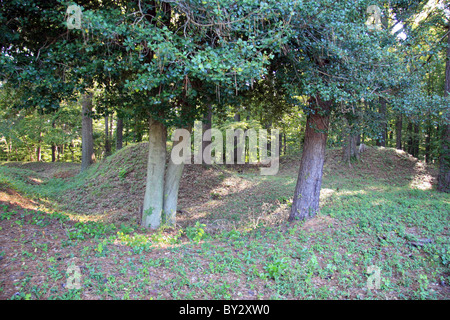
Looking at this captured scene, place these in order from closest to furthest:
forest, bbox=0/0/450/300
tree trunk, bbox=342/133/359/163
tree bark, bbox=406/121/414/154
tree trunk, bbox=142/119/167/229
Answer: forest, bbox=0/0/450/300 → tree trunk, bbox=142/119/167/229 → tree trunk, bbox=342/133/359/163 → tree bark, bbox=406/121/414/154

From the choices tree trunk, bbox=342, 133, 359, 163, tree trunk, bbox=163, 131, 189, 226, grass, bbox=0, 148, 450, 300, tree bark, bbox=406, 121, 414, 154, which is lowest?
grass, bbox=0, 148, 450, 300

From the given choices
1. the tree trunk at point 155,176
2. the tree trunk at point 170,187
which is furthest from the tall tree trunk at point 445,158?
the tree trunk at point 155,176

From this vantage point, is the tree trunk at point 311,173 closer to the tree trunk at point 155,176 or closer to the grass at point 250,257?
the grass at point 250,257

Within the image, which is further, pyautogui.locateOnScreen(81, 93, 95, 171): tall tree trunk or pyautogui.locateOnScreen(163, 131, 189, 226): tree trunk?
pyautogui.locateOnScreen(81, 93, 95, 171): tall tree trunk

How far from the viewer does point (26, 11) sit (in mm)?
5156

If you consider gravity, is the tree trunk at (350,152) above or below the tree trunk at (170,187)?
above

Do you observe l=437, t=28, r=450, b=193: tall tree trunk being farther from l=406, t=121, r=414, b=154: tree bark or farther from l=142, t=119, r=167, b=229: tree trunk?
l=406, t=121, r=414, b=154: tree bark

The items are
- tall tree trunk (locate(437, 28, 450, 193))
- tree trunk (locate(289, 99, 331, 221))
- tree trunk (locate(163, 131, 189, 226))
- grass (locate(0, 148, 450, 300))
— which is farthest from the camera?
tall tree trunk (locate(437, 28, 450, 193))

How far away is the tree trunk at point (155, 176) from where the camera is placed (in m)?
7.34

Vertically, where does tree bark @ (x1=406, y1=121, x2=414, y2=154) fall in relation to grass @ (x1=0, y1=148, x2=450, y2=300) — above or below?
above

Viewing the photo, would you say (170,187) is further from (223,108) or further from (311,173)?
(311,173)

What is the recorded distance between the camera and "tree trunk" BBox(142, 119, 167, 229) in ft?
24.1

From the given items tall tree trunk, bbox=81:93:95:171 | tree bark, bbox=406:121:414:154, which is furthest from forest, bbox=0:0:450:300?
tree bark, bbox=406:121:414:154

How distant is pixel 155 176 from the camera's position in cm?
740
